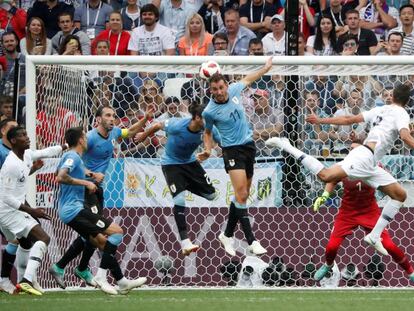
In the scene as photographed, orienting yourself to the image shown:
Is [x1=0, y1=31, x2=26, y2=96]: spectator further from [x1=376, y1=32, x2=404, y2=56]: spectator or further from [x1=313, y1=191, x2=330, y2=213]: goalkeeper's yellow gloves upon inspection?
[x1=313, y1=191, x2=330, y2=213]: goalkeeper's yellow gloves

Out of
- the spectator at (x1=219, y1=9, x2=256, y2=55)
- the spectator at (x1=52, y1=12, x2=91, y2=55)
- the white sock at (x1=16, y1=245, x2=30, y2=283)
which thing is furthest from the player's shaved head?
the spectator at (x1=52, y1=12, x2=91, y2=55)

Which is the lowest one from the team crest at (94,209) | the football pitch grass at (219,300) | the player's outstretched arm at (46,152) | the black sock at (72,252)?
the football pitch grass at (219,300)

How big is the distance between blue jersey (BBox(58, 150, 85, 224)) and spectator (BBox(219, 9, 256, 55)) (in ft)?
16.3

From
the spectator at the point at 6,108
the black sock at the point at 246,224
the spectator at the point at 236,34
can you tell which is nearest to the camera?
the black sock at the point at 246,224

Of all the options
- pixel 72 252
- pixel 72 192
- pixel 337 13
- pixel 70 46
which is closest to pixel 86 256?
pixel 72 252

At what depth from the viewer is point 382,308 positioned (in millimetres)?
12453

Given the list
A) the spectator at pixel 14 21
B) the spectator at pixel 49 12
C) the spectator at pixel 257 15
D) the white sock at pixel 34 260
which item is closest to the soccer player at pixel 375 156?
the white sock at pixel 34 260

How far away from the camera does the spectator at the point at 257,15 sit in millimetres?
19531

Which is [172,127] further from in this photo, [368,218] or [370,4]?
[370,4]

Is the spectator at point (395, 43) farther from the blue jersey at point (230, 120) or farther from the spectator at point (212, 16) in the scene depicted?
the blue jersey at point (230, 120)

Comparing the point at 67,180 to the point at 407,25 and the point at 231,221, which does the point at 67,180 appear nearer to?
the point at 231,221

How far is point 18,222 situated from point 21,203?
0.30 meters

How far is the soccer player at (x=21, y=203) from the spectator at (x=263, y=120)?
3.00 m

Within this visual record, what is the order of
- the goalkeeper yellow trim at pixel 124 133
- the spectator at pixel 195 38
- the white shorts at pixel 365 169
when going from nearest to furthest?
the white shorts at pixel 365 169 → the goalkeeper yellow trim at pixel 124 133 → the spectator at pixel 195 38
